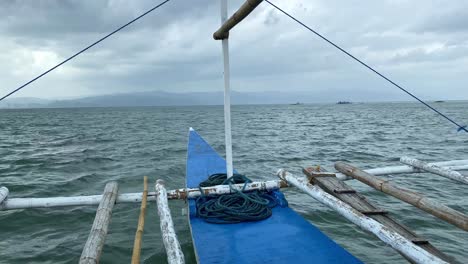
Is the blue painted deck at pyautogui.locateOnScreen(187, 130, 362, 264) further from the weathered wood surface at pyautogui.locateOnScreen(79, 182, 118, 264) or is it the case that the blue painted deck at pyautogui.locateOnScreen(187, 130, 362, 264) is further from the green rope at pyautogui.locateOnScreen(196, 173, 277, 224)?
the weathered wood surface at pyautogui.locateOnScreen(79, 182, 118, 264)

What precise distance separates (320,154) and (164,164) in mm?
7817

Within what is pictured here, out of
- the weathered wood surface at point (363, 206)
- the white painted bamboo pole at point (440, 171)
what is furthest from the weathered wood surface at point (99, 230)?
the white painted bamboo pole at point (440, 171)

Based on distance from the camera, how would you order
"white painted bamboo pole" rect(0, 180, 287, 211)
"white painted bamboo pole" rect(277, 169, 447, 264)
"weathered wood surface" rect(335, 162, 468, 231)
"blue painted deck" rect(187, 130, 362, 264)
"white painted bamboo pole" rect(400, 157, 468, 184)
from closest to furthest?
"white painted bamboo pole" rect(277, 169, 447, 264), "weathered wood surface" rect(335, 162, 468, 231), "blue painted deck" rect(187, 130, 362, 264), "white painted bamboo pole" rect(0, 180, 287, 211), "white painted bamboo pole" rect(400, 157, 468, 184)

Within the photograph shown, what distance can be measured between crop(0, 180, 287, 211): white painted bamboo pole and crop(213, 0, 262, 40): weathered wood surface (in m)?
2.60

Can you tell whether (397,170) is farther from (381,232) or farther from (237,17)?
(237,17)

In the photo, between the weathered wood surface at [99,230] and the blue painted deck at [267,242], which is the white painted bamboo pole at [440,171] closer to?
the blue painted deck at [267,242]

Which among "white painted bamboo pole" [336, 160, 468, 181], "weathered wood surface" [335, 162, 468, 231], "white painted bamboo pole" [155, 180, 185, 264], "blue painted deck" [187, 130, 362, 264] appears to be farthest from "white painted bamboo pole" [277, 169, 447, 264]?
"white painted bamboo pole" [155, 180, 185, 264]

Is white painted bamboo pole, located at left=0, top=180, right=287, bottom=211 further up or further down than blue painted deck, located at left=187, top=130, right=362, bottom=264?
further up

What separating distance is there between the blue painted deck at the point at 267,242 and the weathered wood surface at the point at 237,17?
294cm

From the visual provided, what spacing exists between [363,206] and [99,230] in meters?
3.57

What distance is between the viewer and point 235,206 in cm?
546

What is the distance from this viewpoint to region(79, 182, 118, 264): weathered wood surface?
130 inches

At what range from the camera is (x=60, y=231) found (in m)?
7.32

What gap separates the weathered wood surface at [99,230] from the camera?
3.30 meters
